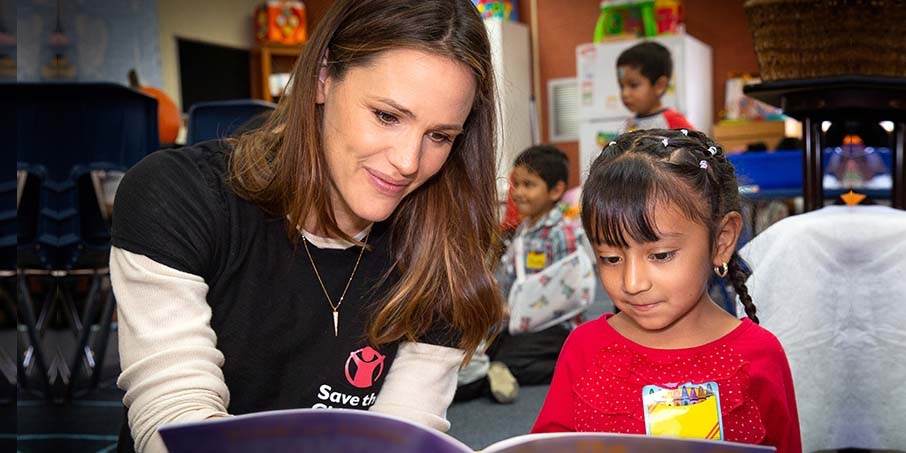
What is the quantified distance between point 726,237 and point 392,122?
18.4 inches

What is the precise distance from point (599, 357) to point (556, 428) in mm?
105

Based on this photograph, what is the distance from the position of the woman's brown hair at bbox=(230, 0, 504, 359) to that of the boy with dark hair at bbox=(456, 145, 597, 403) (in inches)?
53.7

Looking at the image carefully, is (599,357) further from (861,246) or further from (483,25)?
(861,246)

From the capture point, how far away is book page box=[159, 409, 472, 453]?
51 centimetres

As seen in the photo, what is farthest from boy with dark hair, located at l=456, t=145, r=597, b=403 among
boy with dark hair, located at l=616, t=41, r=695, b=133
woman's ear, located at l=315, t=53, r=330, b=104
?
woman's ear, located at l=315, t=53, r=330, b=104

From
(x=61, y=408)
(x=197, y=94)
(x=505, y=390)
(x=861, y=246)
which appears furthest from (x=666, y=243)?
(x=197, y=94)

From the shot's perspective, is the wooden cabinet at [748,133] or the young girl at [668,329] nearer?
the young girl at [668,329]

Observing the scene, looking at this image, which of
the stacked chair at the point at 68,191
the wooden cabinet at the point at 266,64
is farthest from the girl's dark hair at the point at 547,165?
the wooden cabinet at the point at 266,64

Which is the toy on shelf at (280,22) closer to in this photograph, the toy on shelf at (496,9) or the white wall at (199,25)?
the white wall at (199,25)

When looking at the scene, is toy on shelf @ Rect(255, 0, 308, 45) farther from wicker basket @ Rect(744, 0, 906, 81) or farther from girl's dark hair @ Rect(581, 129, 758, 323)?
girl's dark hair @ Rect(581, 129, 758, 323)

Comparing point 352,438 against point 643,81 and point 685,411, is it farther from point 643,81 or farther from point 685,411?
point 643,81

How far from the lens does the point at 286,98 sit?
108 cm

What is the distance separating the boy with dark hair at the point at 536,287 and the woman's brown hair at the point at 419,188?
1.36 metres

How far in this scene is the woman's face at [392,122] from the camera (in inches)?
35.9
